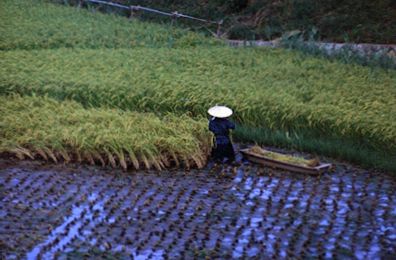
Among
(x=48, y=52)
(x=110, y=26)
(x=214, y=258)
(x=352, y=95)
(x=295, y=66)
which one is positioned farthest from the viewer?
(x=110, y=26)

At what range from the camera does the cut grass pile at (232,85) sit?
31.8ft

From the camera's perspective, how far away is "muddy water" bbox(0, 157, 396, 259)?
6.51 metres

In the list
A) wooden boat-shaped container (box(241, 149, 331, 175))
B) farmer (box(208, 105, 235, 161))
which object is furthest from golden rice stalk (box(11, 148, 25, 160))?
wooden boat-shaped container (box(241, 149, 331, 175))

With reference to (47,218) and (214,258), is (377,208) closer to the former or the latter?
(214,258)

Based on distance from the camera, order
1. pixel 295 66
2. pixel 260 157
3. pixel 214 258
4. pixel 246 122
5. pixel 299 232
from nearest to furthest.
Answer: pixel 214 258, pixel 299 232, pixel 260 157, pixel 246 122, pixel 295 66

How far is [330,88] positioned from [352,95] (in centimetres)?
52

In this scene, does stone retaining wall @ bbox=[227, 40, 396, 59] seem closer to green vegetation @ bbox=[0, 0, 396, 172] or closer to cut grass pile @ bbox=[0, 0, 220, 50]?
green vegetation @ bbox=[0, 0, 396, 172]

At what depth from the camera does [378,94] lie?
10812 millimetres

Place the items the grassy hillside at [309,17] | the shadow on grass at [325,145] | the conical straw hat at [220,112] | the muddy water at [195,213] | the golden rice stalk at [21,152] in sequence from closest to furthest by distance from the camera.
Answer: the muddy water at [195,213]
the shadow on grass at [325,145]
the conical straw hat at [220,112]
the golden rice stalk at [21,152]
the grassy hillside at [309,17]

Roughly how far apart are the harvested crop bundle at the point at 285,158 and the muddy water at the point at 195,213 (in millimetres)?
178

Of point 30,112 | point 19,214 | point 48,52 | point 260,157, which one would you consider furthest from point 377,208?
point 48,52

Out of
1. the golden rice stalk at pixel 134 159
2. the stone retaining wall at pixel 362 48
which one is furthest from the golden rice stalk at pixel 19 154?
the stone retaining wall at pixel 362 48

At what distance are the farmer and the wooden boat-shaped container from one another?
19 cm

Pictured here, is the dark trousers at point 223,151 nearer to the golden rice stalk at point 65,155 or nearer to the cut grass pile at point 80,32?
the golden rice stalk at point 65,155
